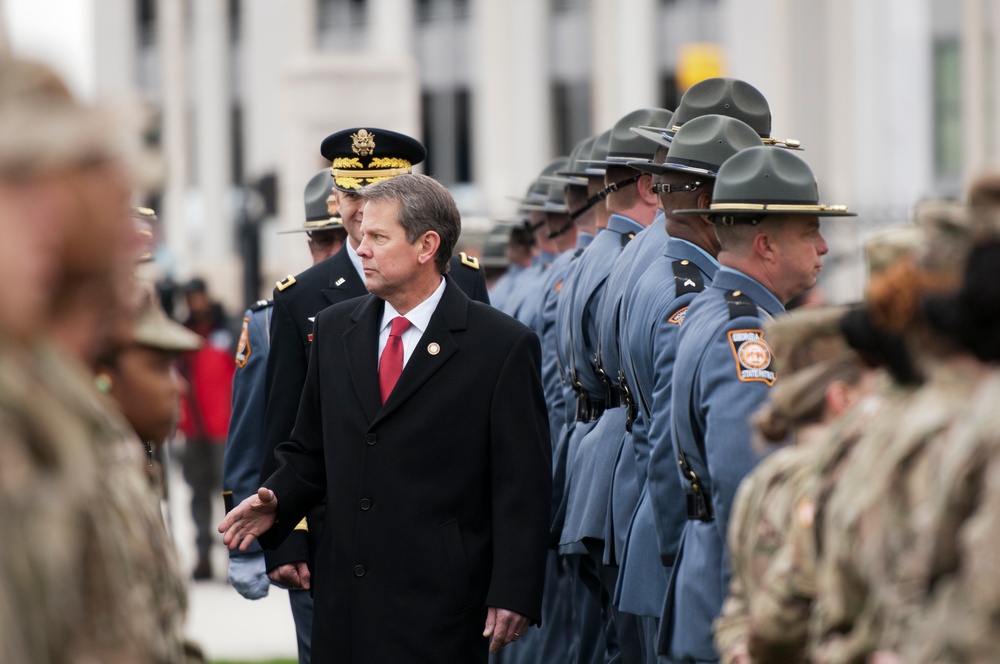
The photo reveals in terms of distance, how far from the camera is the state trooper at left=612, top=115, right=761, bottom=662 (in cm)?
580

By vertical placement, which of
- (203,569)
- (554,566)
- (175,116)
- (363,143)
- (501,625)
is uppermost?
(175,116)

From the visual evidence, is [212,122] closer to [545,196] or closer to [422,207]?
[545,196]

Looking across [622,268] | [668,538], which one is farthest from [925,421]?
[622,268]

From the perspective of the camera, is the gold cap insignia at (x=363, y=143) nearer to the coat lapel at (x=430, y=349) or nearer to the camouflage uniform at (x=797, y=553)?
the coat lapel at (x=430, y=349)

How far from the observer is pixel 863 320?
11.7 feet

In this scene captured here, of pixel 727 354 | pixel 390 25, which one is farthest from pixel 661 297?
pixel 390 25

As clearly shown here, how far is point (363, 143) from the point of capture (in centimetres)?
718

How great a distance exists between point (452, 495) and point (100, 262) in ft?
9.29

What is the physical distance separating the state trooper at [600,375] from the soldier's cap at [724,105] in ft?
1.04

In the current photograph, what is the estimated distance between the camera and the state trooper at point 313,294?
6234mm

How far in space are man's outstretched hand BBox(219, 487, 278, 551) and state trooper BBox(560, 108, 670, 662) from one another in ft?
4.58

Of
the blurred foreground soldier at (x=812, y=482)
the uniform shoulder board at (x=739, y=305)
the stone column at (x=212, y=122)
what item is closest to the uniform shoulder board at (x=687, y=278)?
the uniform shoulder board at (x=739, y=305)

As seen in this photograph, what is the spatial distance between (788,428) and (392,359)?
6.75ft

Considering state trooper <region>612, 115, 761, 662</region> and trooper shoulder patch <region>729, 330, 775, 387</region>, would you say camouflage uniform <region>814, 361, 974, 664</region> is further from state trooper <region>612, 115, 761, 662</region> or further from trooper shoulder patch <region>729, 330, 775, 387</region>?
state trooper <region>612, 115, 761, 662</region>
